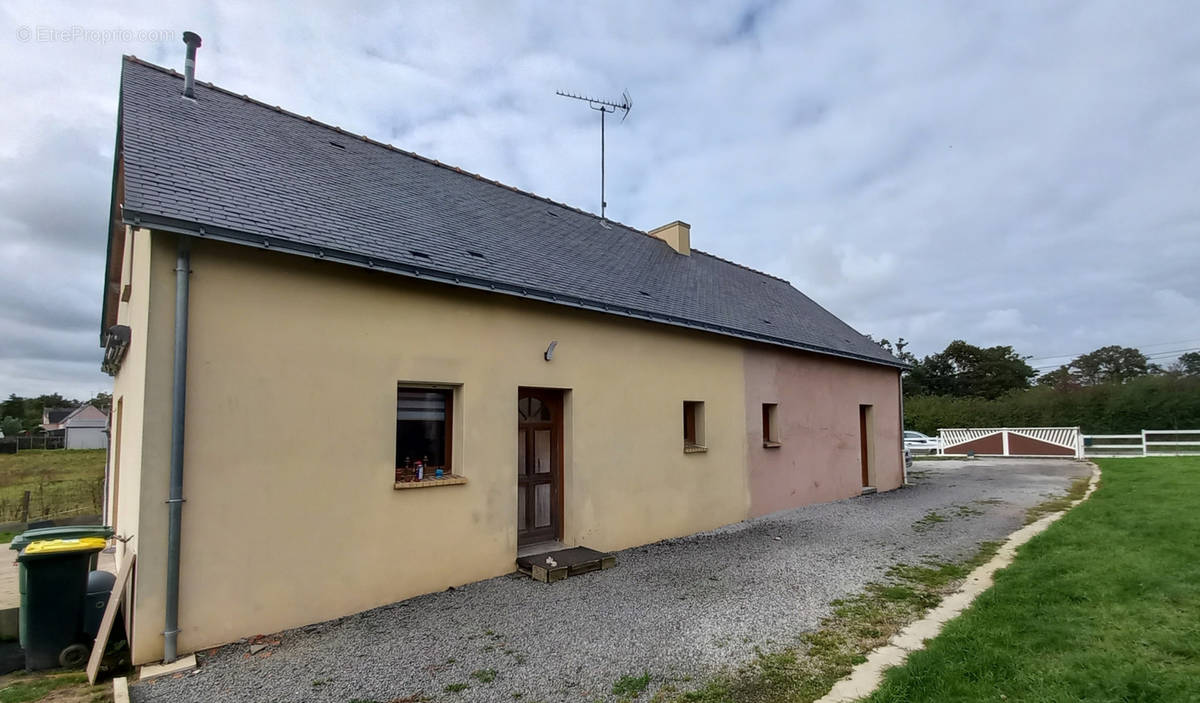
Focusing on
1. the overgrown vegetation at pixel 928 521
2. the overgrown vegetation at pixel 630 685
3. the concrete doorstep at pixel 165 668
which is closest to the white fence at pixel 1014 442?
the overgrown vegetation at pixel 928 521

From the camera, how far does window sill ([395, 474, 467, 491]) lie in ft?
19.5

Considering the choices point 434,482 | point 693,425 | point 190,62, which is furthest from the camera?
point 693,425

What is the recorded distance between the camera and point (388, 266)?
5.90 metres

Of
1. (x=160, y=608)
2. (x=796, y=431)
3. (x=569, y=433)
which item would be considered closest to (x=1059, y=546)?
(x=796, y=431)

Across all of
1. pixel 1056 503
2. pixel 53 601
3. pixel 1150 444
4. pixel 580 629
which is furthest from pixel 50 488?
pixel 1150 444

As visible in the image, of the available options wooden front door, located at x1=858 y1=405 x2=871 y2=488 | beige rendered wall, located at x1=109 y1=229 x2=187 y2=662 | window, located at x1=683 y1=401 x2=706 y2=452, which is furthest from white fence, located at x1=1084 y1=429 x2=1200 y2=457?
beige rendered wall, located at x1=109 y1=229 x2=187 y2=662

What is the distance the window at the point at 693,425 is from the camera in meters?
9.65

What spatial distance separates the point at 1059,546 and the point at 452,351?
8055mm

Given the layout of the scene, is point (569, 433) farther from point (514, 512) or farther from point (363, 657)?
point (363, 657)

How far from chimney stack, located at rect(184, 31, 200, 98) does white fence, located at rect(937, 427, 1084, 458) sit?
29630 mm

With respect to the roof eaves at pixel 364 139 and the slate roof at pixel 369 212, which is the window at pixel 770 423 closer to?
the slate roof at pixel 369 212

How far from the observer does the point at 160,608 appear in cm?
454

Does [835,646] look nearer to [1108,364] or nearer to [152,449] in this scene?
[152,449]

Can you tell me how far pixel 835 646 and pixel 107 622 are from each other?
232 inches
